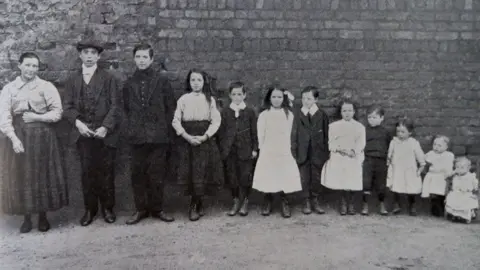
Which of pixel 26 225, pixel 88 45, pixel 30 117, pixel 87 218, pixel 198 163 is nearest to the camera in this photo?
pixel 30 117

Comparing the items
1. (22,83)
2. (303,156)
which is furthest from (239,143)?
(22,83)

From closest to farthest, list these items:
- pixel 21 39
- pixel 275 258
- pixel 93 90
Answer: pixel 275 258, pixel 93 90, pixel 21 39

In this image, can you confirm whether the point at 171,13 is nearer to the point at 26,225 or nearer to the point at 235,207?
the point at 235,207

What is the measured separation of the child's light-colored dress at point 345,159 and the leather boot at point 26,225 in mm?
3365

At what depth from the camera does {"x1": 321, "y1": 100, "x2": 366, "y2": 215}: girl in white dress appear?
19.5 feet

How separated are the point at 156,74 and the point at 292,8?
190 centimetres

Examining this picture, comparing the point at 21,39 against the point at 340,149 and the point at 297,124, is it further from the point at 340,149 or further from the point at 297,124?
the point at 340,149

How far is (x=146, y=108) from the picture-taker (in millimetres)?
5578

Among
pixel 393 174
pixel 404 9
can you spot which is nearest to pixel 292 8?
pixel 404 9

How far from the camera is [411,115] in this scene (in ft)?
20.8

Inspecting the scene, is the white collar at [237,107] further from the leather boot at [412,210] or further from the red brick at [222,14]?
the leather boot at [412,210]

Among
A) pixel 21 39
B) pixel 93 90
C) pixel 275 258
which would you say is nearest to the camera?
pixel 275 258

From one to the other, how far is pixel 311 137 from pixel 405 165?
1.18 metres

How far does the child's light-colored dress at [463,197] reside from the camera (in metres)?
5.69
